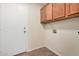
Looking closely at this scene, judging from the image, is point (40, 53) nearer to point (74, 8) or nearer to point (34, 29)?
point (34, 29)

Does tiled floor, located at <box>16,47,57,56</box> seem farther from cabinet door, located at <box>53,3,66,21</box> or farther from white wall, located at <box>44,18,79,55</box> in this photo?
cabinet door, located at <box>53,3,66,21</box>

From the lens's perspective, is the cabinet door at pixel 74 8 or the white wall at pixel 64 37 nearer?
the cabinet door at pixel 74 8

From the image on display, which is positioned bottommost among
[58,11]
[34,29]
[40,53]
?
[40,53]

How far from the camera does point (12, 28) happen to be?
5.06 ft

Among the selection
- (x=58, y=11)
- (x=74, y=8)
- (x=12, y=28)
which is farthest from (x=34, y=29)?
(x=74, y=8)

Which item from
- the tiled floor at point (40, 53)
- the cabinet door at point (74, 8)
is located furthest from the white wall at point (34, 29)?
the cabinet door at point (74, 8)

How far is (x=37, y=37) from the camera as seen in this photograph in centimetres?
158

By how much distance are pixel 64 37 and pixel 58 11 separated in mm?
365

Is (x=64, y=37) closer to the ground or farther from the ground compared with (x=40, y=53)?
farther from the ground

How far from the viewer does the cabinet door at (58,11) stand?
157cm

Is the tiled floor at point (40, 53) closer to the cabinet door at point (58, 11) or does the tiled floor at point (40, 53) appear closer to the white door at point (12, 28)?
the white door at point (12, 28)

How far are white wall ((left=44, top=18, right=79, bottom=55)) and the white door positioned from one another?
323 millimetres

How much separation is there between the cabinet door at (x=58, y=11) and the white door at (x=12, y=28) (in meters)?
0.42

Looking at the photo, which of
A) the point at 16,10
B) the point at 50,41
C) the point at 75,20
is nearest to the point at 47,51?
the point at 50,41
